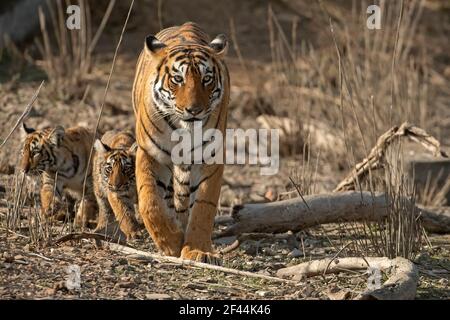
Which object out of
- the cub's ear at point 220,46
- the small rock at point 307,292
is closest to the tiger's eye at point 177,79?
the cub's ear at point 220,46

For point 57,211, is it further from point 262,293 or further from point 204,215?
point 262,293

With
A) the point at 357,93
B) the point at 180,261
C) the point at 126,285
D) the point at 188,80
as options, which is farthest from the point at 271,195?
the point at 126,285

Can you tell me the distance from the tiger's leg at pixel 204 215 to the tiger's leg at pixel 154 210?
12 cm

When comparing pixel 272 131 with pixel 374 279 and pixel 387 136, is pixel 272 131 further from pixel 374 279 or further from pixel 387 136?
pixel 374 279

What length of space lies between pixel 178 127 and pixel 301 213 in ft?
3.96

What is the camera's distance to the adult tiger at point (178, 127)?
685 cm

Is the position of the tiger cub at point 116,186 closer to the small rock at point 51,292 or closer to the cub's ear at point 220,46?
the cub's ear at point 220,46

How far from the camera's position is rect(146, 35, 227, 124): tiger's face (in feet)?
22.2

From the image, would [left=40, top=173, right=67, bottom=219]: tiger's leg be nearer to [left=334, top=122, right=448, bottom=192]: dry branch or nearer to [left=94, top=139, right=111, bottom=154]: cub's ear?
[left=94, top=139, right=111, bottom=154]: cub's ear

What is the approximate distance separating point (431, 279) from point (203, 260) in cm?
136

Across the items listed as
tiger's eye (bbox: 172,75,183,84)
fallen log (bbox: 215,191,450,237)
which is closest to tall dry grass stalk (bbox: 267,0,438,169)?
fallen log (bbox: 215,191,450,237)

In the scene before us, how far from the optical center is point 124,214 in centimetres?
Result: 766

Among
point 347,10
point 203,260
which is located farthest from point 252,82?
point 203,260

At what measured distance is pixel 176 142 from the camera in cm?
694
